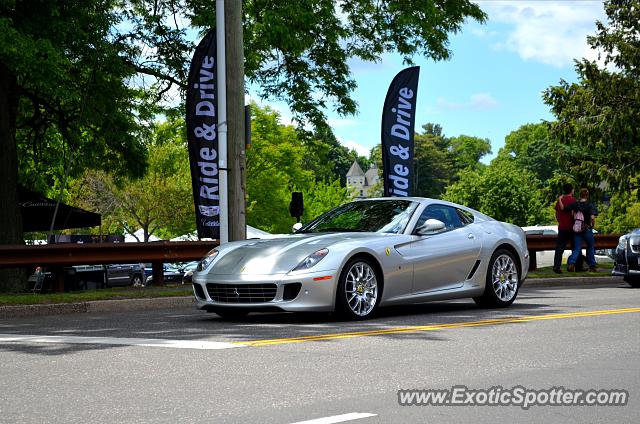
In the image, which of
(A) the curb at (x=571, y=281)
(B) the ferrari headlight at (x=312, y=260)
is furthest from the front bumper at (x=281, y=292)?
(A) the curb at (x=571, y=281)

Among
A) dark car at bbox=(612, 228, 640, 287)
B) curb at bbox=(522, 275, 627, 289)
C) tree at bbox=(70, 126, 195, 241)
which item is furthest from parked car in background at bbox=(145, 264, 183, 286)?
dark car at bbox=(612, 228, 640, 287)

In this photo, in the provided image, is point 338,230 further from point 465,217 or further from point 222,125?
point 222,125

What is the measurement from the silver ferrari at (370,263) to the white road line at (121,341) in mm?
1757

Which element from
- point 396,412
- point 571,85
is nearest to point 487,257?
point 396,412

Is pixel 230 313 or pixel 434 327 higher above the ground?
pixel 230 313

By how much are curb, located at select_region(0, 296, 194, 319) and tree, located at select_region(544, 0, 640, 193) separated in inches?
845

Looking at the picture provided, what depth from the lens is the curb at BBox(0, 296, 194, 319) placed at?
12.9 metres

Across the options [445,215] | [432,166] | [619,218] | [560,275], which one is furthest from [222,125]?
[432,166]

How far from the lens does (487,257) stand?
39.0ft

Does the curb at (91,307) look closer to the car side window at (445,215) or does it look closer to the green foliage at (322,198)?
the car side window at (445,215)

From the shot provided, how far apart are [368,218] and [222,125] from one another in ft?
14.7

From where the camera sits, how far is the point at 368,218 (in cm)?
1151

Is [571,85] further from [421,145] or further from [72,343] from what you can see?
[421,145]

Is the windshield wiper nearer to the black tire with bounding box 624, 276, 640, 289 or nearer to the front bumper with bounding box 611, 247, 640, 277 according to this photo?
the front bumper with bounding box 611, 247, 640, 277
